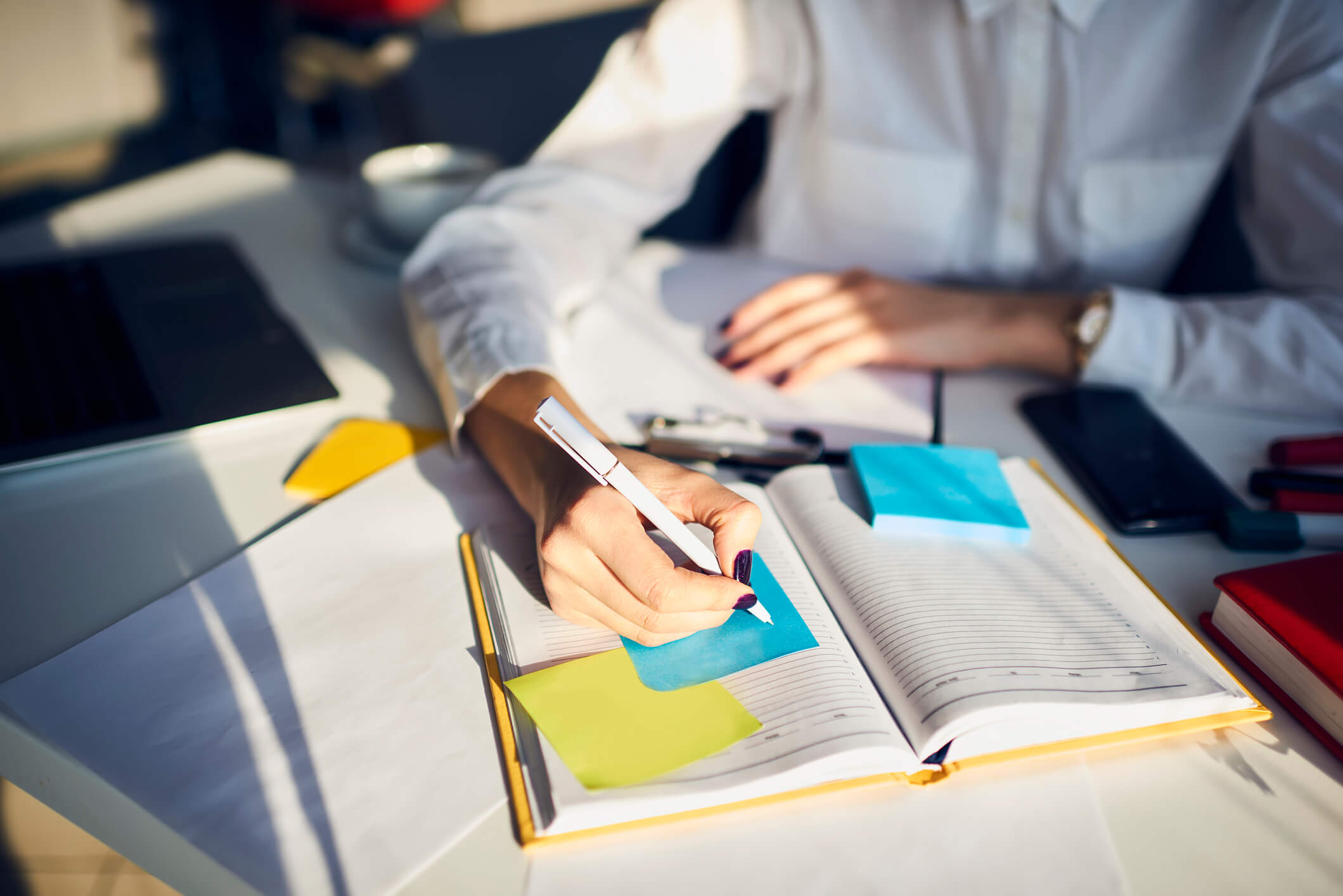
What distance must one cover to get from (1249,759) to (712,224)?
1.01 metres

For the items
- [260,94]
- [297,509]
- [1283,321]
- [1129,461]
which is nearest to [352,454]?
[297,509]

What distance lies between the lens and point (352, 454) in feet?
2.11

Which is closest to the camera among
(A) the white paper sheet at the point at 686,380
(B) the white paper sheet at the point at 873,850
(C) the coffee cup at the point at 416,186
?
(B) the white paper sheet at the point at 873,850

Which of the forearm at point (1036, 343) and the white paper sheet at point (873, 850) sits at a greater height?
the forearm at point (1036, 343)

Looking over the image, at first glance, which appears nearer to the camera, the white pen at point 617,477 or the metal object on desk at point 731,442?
the white pen at point 617,477

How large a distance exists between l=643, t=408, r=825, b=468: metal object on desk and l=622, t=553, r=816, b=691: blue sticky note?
18cm

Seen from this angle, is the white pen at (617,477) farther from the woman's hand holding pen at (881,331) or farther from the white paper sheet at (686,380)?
the woman's hand holding pen at (881,331)

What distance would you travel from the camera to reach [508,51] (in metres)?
1.33

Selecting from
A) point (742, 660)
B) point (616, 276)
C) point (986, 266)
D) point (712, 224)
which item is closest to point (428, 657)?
point (742, 660)

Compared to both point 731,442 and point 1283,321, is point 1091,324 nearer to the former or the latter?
point 1283,321

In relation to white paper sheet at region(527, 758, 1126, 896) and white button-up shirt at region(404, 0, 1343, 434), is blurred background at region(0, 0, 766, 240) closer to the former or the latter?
white button-up shirt at region(404, 0, 1343, 434)

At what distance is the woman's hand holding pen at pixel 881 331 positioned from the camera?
784 mm

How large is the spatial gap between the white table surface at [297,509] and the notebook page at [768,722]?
6cm

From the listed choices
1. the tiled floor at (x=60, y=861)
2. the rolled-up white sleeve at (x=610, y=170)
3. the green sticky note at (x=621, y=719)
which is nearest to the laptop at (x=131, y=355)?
the rolled-up white sleeve at (x=610, y=170)
